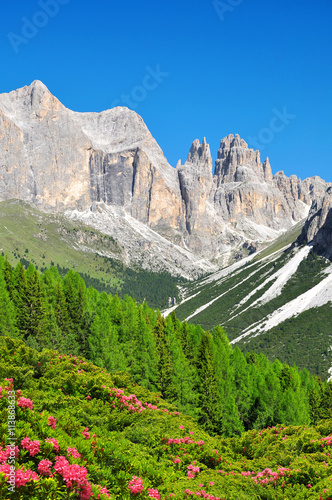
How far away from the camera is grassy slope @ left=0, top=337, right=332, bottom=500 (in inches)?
606

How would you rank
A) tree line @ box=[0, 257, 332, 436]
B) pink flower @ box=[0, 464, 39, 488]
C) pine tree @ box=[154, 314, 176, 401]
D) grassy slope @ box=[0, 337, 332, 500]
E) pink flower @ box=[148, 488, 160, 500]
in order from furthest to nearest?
tree line @ box=[0, 257, 332, 436] < pine tree @ box=[154, 314, 176, 401] < pink flower @ box=[148, 488, 160, 500] < grassy slope @ box=[0, 337, 332, 500] < pink flower @ box=[0, 464, 39, 488]

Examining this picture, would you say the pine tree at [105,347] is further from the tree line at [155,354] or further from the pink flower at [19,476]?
the pink flower at [19,476]

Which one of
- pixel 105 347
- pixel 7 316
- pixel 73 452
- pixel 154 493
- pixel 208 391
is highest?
pixel 7 316

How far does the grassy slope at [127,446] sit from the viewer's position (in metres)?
15.4

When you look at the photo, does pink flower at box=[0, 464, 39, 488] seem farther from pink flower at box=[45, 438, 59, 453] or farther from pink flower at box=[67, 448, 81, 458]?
pink flower at box=[67, 448, 81, 458]

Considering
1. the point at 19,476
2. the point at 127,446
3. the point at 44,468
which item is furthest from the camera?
the point at 127,446

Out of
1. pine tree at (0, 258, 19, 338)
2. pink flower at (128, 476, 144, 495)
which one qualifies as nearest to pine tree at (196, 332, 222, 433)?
pine tree at (0, 258, 19, 338)

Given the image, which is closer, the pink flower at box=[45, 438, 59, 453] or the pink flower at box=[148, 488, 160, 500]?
the pink flower at box=[45, 438, 59, 453]

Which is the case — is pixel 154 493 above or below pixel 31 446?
below

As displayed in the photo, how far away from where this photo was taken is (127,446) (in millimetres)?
20812

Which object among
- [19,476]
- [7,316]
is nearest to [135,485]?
[19,476]

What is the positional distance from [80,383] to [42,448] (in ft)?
43.1

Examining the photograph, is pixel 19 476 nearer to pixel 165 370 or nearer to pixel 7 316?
pixel 165 370

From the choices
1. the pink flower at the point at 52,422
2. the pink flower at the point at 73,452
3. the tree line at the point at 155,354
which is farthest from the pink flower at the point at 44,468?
the tree line at the point at 155,354
